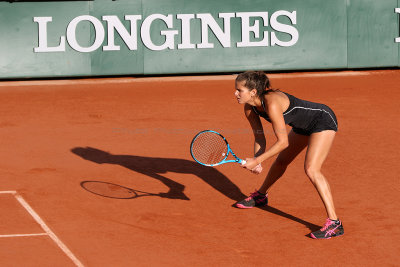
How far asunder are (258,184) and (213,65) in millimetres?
8851

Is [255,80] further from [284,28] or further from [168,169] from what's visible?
[284,28]

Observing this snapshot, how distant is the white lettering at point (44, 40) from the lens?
1797 cm

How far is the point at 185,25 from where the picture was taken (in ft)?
59.3

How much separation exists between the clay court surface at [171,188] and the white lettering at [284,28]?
2669 mm

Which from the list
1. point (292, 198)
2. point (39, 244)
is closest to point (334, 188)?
point (292, 198)

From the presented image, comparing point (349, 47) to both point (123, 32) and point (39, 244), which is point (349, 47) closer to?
point (123, 32)

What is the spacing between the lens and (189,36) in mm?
18141

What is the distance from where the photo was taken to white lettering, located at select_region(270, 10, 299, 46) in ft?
59.5

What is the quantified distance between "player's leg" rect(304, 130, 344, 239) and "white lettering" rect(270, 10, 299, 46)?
35.0 ft

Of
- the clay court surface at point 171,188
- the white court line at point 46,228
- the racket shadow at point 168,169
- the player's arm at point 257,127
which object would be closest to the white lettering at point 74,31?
the clay court surface at point 171,188

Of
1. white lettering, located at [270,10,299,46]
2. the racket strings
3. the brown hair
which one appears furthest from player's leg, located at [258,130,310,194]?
white lettering, located at [270,10,299,46]

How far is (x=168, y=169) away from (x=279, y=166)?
2.47 m

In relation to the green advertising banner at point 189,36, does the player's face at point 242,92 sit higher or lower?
lower

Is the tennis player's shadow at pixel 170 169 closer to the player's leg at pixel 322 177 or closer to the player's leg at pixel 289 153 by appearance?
the player's leg at pixel 289 153
